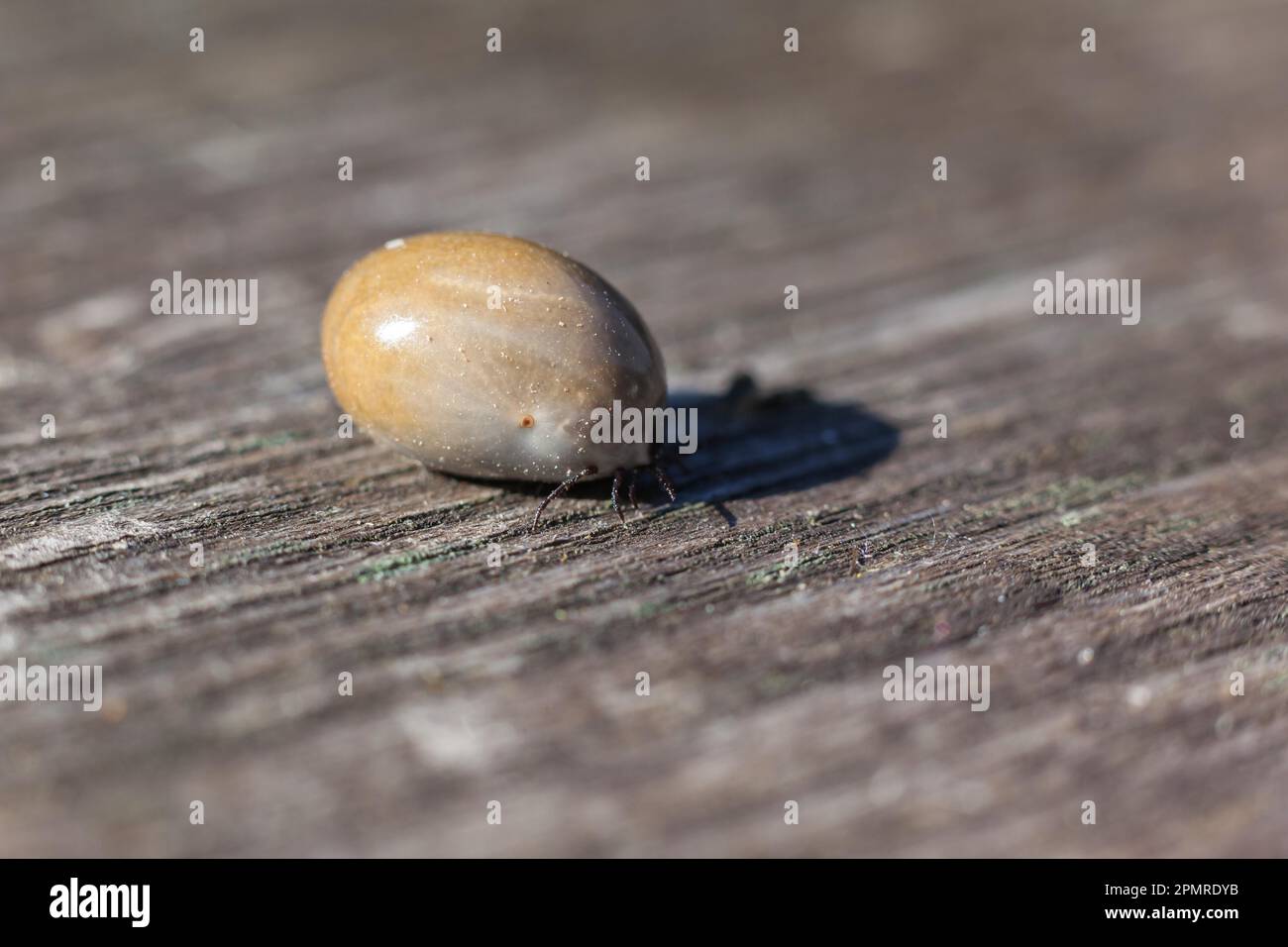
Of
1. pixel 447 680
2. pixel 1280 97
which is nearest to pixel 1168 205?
pixel 1280 97

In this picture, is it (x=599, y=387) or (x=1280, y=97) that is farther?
(x=1280, y=97)

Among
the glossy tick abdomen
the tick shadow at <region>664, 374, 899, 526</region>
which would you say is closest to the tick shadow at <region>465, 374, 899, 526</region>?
the tick shadow at <region>664, 374, 899, 526</region>

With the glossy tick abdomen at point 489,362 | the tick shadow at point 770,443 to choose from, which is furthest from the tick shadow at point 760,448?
the glossy tick abdomen at point 489,362

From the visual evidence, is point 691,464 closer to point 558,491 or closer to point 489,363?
point 558,491

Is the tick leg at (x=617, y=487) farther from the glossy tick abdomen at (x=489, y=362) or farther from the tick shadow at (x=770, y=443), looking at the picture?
the tick shadow at (x=770, y=443)
